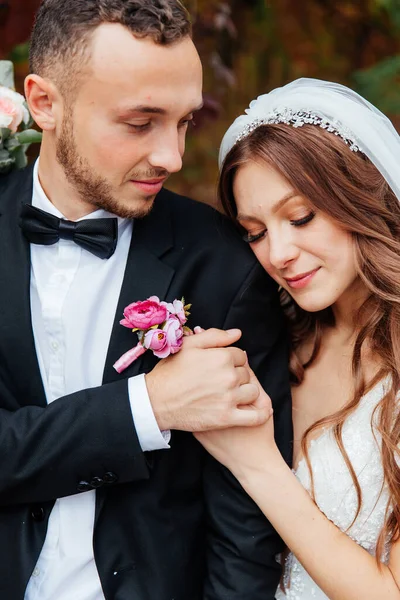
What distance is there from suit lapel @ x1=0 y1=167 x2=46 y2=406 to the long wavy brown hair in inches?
27.8

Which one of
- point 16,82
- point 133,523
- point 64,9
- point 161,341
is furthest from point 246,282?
point 16,82

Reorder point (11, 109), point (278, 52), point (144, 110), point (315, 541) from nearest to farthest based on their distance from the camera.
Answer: point (144, 110) → point (315, 541) → point (11, 109) → point (278, 52)

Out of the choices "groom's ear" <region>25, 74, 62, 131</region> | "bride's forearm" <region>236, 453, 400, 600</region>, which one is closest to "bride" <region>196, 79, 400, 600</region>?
"bride's forearm" <region>236, 453, 400, 600</region>

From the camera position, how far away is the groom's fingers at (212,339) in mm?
2402

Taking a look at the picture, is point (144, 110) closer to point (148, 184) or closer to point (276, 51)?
point (148, 184)

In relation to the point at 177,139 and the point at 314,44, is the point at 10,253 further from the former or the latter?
the point at 314,44

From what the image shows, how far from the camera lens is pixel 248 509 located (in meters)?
2.55

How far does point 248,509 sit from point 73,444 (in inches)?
23.6

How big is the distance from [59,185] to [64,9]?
0.51m

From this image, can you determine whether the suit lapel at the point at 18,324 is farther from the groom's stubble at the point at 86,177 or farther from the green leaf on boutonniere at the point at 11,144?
the green leaf on boutonniere at the point at 11,144

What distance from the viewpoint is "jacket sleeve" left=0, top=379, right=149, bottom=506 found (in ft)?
7.67

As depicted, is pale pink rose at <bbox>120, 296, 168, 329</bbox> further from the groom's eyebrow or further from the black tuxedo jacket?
the groom's eyebrow

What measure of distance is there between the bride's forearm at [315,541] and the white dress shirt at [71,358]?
0.34 metres

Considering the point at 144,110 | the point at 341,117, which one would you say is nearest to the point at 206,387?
the point at 144,110
